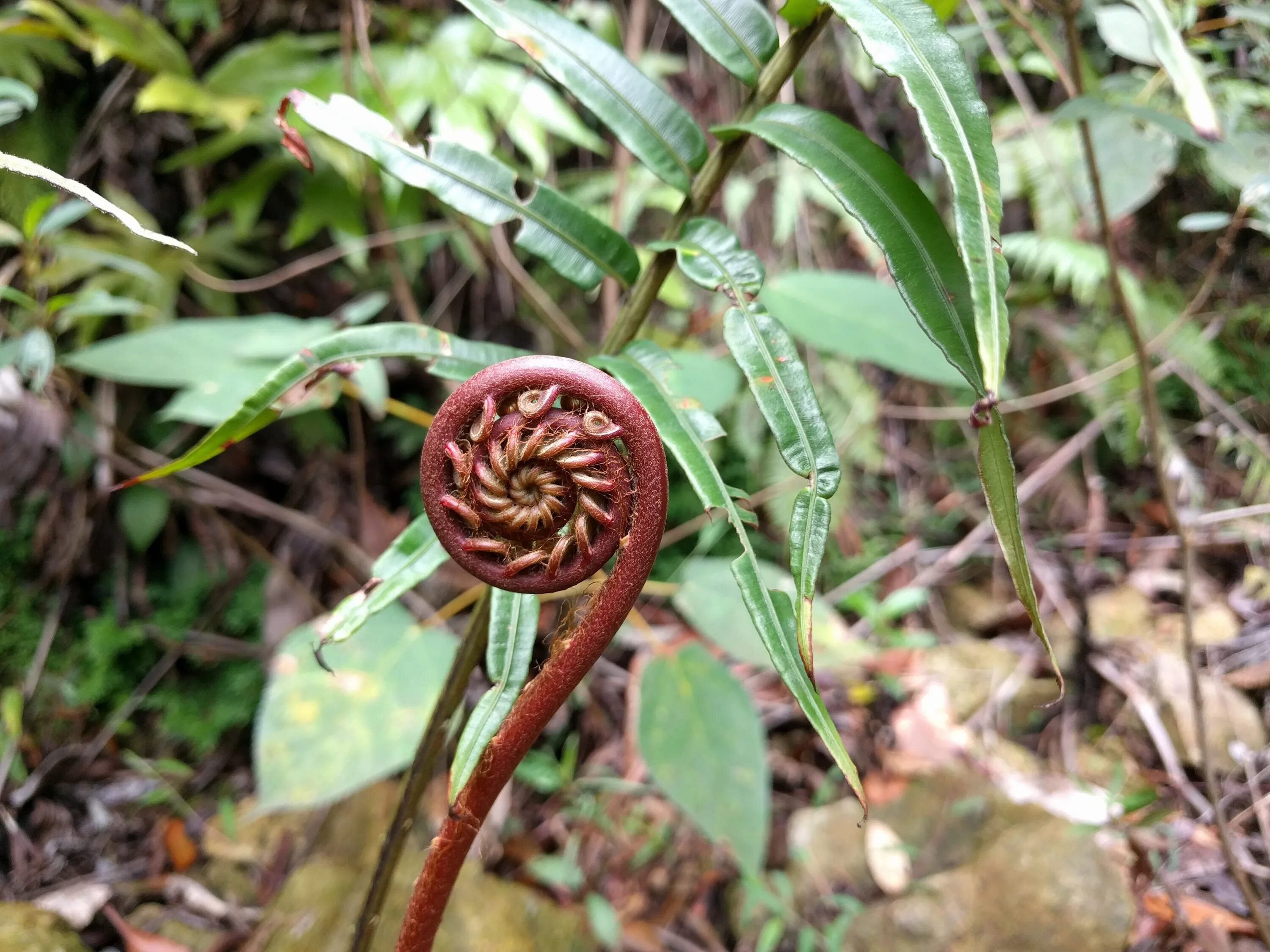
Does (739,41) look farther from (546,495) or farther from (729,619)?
(729,619)

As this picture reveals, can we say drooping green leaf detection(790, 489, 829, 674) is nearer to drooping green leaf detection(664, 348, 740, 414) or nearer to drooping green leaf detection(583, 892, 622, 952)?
drooping green leaf detection(664, 348, 740, 414)

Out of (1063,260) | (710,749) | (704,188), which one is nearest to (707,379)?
(704,188)

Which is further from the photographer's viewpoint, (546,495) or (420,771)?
(420,771)

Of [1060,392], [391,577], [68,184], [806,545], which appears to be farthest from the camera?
[1060,392]

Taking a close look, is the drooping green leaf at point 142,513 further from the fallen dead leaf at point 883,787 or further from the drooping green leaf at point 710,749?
the fallen dead leaf at point 883,787

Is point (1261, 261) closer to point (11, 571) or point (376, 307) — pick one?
point (376, 307)
